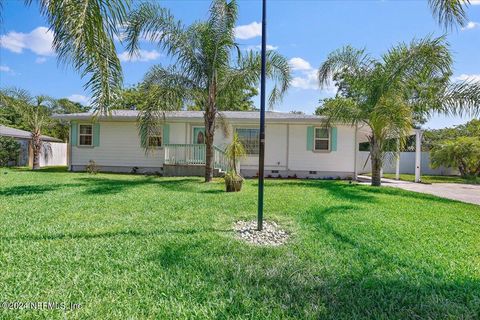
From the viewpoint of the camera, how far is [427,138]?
31562 mm

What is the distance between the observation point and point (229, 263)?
3.52m

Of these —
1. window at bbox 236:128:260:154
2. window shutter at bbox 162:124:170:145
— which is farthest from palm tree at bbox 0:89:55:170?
window at bbox 236:128:260:154

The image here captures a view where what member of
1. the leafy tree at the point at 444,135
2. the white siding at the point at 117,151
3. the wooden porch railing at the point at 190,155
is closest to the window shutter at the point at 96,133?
the white siding at the point at 117,151

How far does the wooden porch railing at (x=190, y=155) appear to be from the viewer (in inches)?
551

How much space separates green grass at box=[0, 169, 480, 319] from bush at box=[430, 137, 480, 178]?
13452mm

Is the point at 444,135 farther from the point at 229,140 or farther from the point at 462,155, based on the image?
the point at 229,140

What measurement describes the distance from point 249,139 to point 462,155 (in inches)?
531

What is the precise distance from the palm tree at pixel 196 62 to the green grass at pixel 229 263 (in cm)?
518

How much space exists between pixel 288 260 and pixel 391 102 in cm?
864

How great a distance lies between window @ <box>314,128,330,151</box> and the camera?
15117 mm

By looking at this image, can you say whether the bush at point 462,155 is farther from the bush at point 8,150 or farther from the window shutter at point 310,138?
the bush at point 8,150

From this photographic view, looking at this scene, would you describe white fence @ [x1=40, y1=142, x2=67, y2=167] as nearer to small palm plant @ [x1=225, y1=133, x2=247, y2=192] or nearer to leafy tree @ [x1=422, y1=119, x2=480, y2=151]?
small palm plant @ [x1=225, y1=133, x2=247, y2=192]

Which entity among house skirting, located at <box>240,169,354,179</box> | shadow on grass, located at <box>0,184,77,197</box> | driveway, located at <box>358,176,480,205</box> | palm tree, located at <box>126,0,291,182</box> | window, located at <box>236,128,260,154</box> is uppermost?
palm tree, located at <box>126,0,291,182</box>

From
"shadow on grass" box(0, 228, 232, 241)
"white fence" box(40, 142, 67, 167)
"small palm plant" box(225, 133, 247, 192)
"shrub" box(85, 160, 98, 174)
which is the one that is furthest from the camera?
"white fence" box(40, 142, 67, 167)
